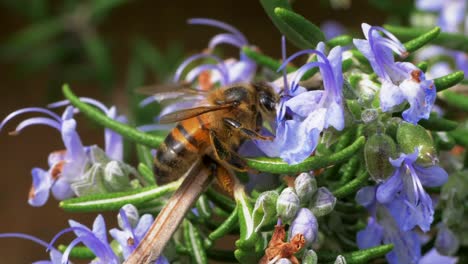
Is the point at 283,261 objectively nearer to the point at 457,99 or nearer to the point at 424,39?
the point at 424,39

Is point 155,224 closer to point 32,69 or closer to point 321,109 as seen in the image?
point 321,109

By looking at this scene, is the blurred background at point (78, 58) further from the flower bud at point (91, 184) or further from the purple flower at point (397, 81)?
the purple flower at point (397, 81)

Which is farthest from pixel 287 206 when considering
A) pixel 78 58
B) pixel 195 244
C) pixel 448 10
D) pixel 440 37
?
pixel 78 58

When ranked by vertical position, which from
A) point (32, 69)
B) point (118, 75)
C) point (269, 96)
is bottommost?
point (118, 75)

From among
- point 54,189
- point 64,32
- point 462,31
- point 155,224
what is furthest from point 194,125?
point 64,32

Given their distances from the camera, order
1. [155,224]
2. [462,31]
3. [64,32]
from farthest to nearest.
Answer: [64,32], [462,31], [155,224]

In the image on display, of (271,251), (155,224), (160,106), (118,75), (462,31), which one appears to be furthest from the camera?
(118,75)
